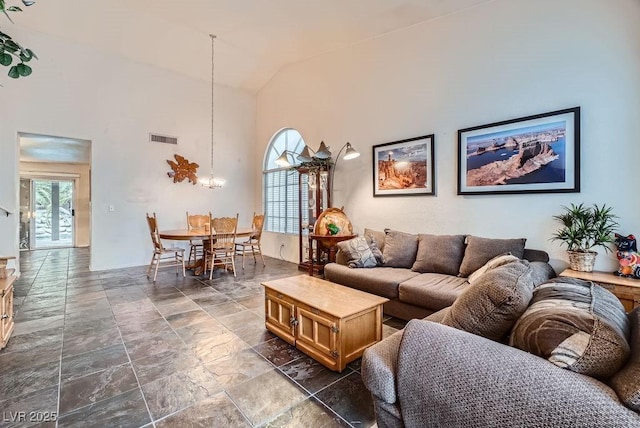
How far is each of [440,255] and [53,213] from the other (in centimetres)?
1019

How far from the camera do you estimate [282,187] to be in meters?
6.61

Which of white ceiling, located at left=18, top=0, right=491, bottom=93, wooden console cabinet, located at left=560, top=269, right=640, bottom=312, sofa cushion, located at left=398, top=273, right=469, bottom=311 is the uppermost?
white ceiling, located at left=18, top=0, right=491, bottom=93

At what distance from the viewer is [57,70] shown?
4906mm

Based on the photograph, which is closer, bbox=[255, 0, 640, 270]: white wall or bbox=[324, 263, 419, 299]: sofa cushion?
bbox=[255, 0, 640, 270]: white wall

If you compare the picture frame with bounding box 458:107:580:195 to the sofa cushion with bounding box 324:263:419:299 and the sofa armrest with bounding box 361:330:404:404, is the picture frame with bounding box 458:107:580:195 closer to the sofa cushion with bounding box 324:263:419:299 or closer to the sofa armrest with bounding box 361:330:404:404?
the sofa cushion with bounding box 324:263:419:299

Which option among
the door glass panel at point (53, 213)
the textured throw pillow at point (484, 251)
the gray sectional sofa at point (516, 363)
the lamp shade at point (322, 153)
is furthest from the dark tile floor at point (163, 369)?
the door glass panel at point (53, 213)

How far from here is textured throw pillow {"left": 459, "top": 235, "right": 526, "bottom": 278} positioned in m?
3.01

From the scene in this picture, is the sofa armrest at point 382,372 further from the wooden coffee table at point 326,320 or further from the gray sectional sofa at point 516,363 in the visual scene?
the wooden coffee table at point 326,320

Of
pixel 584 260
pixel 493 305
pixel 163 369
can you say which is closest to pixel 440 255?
pixel 584 260

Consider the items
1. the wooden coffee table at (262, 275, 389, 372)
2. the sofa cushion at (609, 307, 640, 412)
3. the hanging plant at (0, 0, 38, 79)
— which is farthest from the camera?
the wooden coffee table at (262, 275, 389, 372)

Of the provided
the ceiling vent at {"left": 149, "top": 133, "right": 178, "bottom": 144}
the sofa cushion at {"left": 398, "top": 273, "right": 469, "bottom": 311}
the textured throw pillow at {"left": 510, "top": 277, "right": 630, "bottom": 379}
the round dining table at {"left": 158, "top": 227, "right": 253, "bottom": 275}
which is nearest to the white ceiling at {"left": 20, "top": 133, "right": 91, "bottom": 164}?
the ceiling vent at {"left": 149, "top": 133, "right": 178, "bottom": 144}

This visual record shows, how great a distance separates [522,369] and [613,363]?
0.26 metres

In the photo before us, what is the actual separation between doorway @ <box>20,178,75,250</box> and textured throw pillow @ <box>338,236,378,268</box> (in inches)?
340

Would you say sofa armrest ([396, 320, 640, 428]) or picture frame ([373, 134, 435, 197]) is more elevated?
picture frame ([373, 134, 435, 197])
